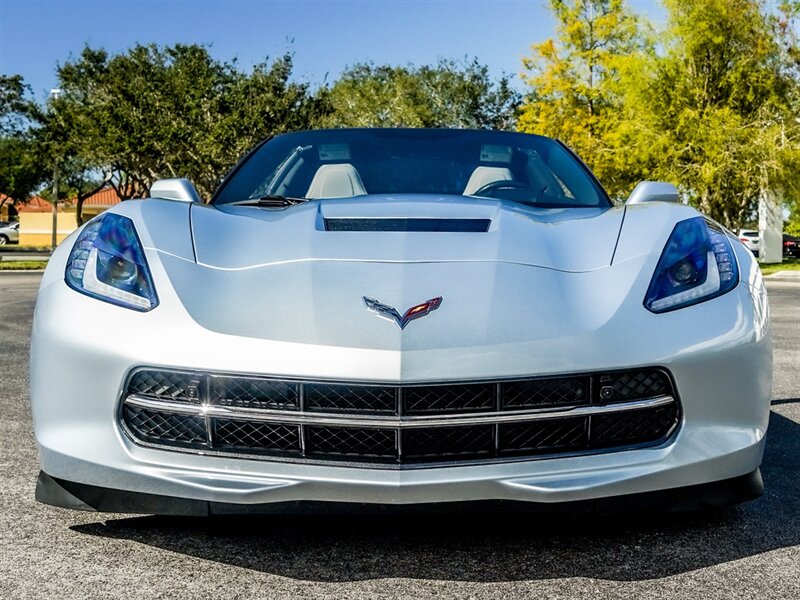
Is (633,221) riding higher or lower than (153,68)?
lower

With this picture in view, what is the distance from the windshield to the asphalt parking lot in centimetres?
140

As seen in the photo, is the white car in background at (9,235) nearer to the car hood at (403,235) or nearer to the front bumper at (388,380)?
the car hood at (403,235)

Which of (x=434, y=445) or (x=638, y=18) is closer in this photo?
(x=434, y=445)

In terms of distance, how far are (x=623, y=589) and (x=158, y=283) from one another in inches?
56.1

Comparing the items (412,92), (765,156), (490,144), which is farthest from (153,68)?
(490,144)

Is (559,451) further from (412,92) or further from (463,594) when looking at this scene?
(412,92)

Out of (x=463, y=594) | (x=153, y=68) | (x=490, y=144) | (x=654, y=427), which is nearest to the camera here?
(x=463, y=594)

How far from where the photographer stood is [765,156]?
30.8 metres

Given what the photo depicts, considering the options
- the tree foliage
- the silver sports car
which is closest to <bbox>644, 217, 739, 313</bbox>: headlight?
the silver sports car

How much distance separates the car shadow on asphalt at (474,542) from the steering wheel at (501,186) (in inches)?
58.8

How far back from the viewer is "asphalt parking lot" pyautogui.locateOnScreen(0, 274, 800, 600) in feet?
7.53

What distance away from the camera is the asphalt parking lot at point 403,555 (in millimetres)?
2295

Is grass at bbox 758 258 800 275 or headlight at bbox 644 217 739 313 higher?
headlight at bbox 644 217 739 313

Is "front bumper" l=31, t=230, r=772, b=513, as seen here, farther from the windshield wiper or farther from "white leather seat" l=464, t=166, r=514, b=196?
"white leather seat" l=464, t=166, r=514, b=196
